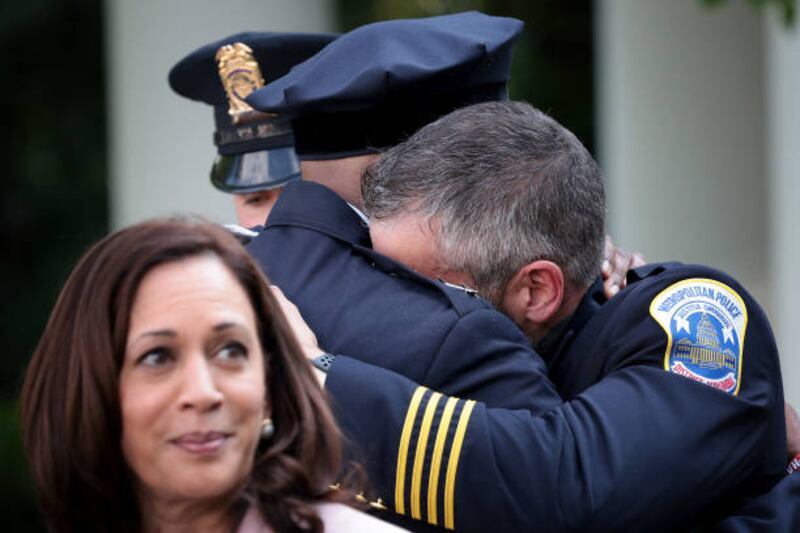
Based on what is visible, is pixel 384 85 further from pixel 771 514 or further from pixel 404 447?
pixel 771 514

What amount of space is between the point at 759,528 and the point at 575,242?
50 cm

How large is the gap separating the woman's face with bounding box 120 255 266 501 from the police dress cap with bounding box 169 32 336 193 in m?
1.67

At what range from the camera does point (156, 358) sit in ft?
7.55

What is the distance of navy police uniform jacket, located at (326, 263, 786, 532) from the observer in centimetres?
265

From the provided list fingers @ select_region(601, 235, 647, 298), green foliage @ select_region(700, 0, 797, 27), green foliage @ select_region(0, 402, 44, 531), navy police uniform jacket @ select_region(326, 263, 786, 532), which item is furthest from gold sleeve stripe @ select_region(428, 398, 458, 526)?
green foliage @ select_region(0, 402, 44, 531)

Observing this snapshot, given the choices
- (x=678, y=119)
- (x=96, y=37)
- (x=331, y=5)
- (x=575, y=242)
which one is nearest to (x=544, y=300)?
(x=575, y=242)

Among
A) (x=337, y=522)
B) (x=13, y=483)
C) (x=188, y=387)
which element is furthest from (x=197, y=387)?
(x=13, y=483)

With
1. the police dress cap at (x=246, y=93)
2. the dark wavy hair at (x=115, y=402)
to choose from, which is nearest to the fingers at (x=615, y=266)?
the dark wavy hair at (x=115, y=402)

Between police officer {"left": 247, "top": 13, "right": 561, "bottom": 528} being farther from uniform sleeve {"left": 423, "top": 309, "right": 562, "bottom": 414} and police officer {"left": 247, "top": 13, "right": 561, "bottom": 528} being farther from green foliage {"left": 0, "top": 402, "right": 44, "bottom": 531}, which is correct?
green foliage {"left": 0, "top": 402, "right": 44, "bottom": 531}

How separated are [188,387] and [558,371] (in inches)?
33.0

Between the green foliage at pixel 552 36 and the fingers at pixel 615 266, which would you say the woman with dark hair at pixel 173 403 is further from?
the green foliage at pixel 552 36

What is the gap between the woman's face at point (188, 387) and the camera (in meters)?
2.29

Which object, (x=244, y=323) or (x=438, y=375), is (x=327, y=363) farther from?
(x=244, y=323)

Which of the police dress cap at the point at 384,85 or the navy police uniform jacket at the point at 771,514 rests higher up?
the police dress cap at the point at 384,85
